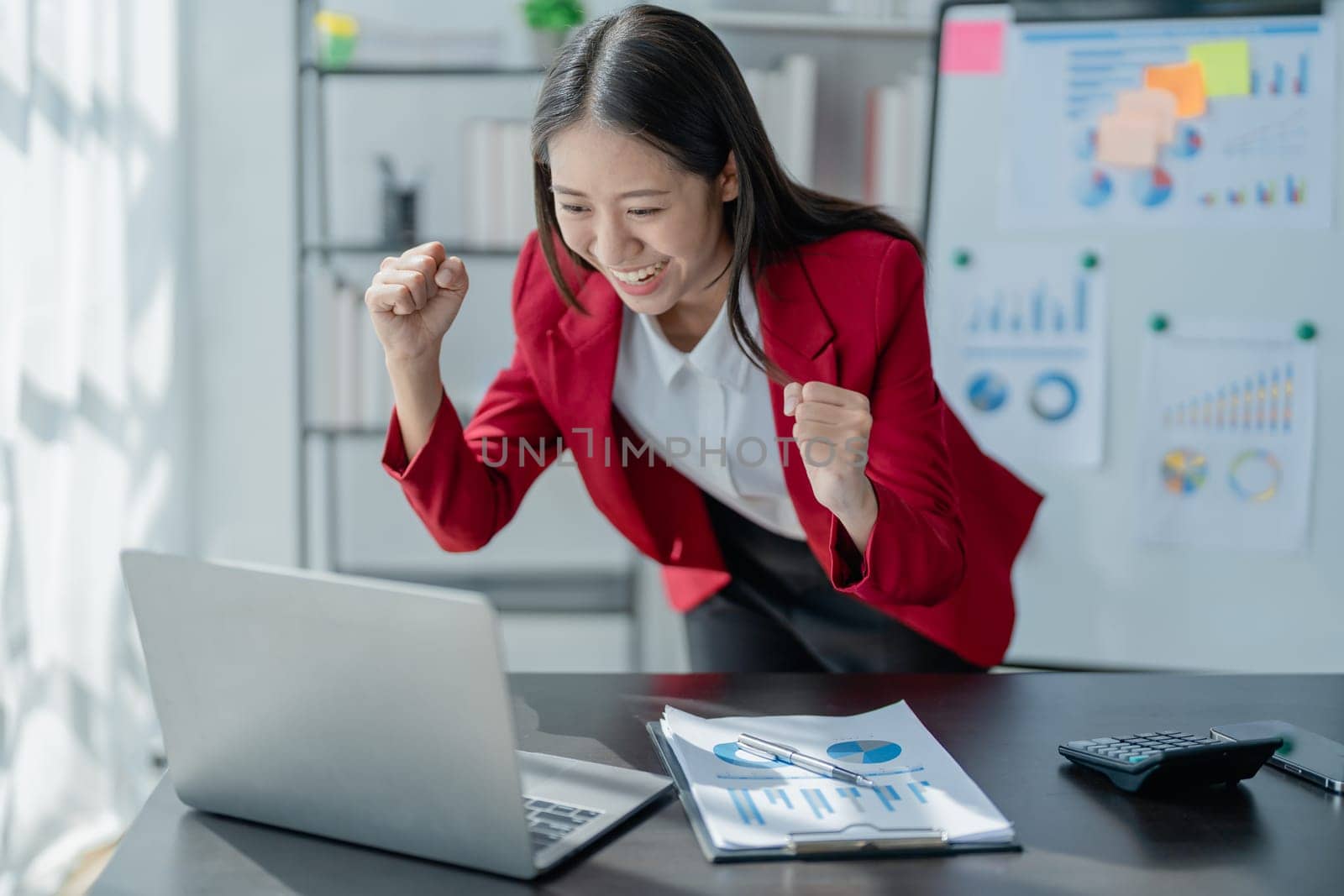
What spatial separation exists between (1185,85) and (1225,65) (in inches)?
3.2

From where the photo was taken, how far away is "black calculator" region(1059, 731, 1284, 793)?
0.90 meters

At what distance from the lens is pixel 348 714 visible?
2.60 feet

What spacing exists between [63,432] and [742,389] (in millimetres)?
1164

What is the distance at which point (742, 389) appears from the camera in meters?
1.46

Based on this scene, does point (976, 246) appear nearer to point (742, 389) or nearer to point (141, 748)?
point (742, 389)

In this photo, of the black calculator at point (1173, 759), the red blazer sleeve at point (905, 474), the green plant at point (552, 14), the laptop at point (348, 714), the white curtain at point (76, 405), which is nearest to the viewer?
the laptop at point (348, 714)

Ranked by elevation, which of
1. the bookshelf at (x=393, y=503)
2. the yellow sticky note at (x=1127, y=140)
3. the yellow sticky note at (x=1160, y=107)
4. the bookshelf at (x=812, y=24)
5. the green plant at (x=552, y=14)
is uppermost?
the bookshelf at (x=812, y=24)

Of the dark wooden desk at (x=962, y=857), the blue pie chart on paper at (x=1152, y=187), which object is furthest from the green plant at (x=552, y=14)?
the dark wooden desk at (x=962, y=857)

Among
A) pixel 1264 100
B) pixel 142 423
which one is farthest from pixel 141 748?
pixel 1264 100

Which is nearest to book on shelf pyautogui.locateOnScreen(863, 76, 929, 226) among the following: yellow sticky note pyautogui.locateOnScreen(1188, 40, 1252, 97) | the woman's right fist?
yellow sticky note pyautogui.locateOnScreen(1188, 40, 1252, 97)

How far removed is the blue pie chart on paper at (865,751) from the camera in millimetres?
957

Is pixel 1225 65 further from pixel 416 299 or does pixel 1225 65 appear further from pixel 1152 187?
pixel 416 299

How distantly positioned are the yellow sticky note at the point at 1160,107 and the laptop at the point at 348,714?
2043mm

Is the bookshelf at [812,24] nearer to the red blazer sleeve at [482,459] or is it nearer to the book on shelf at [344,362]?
the book on shelf at [344,362]
